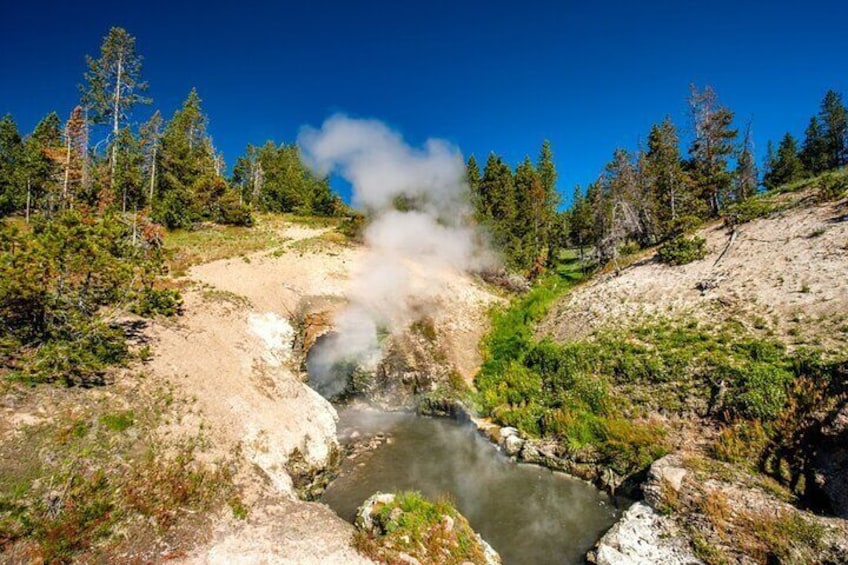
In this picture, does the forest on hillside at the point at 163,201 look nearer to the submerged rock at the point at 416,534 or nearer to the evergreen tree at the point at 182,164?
the evergreen tree at the point at 182,164

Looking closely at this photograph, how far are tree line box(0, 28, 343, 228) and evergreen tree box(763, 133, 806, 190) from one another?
6683cm

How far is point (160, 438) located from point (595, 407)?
658 inches

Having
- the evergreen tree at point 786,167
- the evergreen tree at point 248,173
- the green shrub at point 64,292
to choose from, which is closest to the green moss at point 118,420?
the green shrub at point 64,292

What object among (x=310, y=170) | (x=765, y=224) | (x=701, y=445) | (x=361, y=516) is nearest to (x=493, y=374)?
(x=701, y=445)

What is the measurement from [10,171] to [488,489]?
206 ft

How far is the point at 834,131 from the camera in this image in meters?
63.1

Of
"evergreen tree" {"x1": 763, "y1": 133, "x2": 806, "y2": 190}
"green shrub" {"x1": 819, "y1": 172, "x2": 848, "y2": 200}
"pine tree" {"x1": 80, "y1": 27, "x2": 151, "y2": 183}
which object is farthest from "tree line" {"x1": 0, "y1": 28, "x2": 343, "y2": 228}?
"evergreen tree" {"x1": 763, "y1": 133, "x2": 806, "y2": 190}

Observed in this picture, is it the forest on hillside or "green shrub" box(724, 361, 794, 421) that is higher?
the forest on hillside

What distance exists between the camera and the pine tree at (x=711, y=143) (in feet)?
112

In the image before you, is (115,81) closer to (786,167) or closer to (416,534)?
(416,534)

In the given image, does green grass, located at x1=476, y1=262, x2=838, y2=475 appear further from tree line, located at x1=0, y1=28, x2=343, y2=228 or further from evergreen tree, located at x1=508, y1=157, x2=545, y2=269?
tree line, located at x1=0, y1=28, x2=343, y2=228

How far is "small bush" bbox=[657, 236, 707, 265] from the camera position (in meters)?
26.0

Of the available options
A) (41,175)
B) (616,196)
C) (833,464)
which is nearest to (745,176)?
(616,196)

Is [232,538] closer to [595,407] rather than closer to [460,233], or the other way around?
[595,407]
